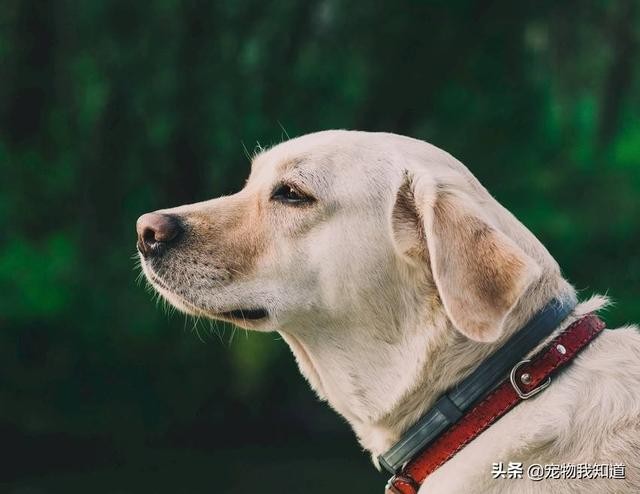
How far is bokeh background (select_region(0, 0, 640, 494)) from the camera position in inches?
366

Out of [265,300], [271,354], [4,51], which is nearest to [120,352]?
[271,354]

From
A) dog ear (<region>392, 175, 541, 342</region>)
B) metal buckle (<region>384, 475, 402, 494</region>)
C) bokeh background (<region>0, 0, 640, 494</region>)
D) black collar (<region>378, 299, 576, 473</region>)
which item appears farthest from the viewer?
bokeh background (<region>0, 0, 640, 494</region>)

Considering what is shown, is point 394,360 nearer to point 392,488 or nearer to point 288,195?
point 392,488

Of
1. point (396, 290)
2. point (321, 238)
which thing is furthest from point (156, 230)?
point (396, 290)

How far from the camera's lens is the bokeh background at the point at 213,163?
9.30 meters

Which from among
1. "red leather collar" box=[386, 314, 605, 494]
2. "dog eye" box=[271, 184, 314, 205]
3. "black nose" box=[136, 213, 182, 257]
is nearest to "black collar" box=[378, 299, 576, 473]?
"red leather collar" box=[386, 314, 605, 494]

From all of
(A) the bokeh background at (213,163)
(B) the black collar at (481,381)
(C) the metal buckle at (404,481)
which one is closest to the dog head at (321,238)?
(B) the black collar at (481,381)

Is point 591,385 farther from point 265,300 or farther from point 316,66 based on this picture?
point 316,66

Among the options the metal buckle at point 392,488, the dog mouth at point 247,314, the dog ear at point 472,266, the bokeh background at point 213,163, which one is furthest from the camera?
the bokeh background at point 213,163

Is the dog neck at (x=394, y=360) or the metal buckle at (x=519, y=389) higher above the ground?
the dog neck at (x=394, y=360)

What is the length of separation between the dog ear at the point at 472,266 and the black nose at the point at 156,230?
80 centimetres

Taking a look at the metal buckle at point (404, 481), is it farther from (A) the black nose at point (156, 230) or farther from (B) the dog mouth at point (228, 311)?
(A) the black nose at point (156, 230)

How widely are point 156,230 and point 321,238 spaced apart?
0.51 metres

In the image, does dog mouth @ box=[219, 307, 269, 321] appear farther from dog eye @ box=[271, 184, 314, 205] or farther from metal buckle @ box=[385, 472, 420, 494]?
metal buckle @ box=[385, 472, 420, 494]
